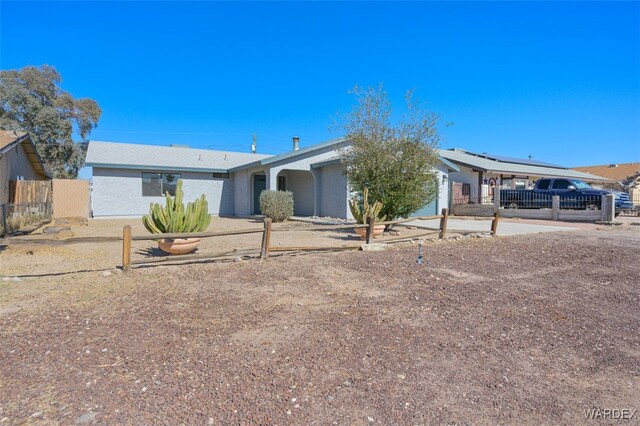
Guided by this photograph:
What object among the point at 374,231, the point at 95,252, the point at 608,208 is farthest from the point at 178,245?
the point at 608,208

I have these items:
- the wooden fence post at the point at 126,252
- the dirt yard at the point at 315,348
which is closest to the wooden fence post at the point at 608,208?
the dirt yard at the point at 315,348

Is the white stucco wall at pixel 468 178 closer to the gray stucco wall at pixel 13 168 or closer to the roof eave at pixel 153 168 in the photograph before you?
the roof eave at pixel 153 168

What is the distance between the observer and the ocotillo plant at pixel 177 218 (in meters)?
8.45

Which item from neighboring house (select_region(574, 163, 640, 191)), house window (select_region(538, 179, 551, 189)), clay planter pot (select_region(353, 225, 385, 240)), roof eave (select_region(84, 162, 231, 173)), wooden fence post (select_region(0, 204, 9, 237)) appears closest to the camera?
wooden fence post (select_region(0, 204, 9, 237))

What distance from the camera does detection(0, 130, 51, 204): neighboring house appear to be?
12.2m

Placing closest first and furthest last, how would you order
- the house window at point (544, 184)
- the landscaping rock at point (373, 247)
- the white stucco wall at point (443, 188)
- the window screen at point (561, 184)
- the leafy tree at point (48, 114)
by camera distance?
the landscaping rock at point (373, 247), the window screen at point (561, 184), the white stucco wall at point (443, 188), the house window at point (544, 184), the leafy tree at point (48, 114)

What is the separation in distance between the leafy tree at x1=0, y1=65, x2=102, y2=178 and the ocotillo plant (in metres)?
25.3

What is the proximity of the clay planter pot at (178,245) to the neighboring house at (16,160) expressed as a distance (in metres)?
7.19

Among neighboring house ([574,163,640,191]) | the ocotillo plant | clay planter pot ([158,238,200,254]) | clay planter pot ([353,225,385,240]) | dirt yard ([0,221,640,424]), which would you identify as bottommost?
dirt yard ([0,221,640,424])

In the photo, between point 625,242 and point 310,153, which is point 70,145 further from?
point 625,242

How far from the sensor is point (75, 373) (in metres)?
3.19

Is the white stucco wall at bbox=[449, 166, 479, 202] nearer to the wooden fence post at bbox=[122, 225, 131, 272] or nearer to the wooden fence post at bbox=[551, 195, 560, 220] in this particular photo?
the wooden fence post at bbox=[551, 195, 560, 220]

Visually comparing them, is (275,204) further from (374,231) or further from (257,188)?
(374,231)

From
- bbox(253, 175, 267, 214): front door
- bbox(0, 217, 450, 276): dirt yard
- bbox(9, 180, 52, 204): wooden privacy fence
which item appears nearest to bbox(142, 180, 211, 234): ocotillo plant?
bbox(0, 217, 450, 276): dirt yard
